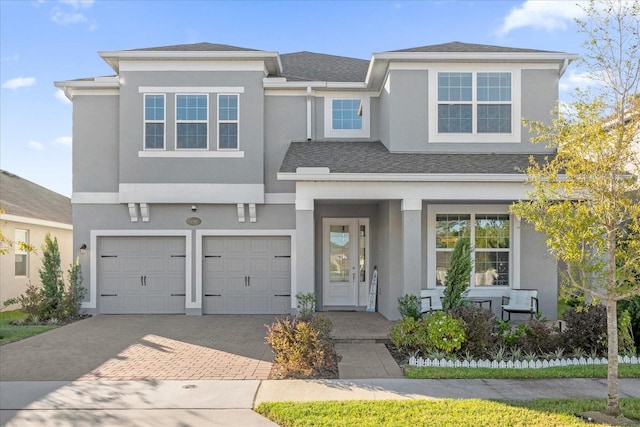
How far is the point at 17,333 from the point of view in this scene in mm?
11656

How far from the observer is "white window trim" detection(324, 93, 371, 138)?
14719mm

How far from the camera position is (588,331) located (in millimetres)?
8805

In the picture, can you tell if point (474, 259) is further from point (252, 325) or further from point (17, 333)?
point (17, 333)

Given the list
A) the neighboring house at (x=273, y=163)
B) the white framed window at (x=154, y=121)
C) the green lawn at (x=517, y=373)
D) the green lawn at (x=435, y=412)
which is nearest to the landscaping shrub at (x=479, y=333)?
the green lawn at (x=517, y=373)

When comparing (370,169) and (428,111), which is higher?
(428,111)

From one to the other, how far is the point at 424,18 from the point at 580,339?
34.1ft

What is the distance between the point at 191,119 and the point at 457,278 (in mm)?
8368

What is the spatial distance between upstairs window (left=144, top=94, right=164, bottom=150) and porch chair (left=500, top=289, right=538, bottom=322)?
10062mm

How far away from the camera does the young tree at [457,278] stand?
10359 mm

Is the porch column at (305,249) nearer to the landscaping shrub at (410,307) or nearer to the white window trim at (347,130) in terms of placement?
the landscaping shrub at (410,307)

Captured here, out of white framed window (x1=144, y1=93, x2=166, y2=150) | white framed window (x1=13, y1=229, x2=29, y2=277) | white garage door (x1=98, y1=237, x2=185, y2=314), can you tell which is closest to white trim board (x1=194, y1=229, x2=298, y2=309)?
white garage door (x1=98, y1=237, x2=185, y2=314)

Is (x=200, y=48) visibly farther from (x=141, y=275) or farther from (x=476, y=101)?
(x=476, y=101)

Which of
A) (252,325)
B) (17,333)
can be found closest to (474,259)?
(252,325)

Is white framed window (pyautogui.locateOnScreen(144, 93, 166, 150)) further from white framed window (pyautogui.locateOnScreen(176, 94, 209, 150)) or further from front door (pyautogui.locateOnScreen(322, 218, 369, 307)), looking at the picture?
front door (pyautogui.locateOnScreen(322, 218, 369, 307))
